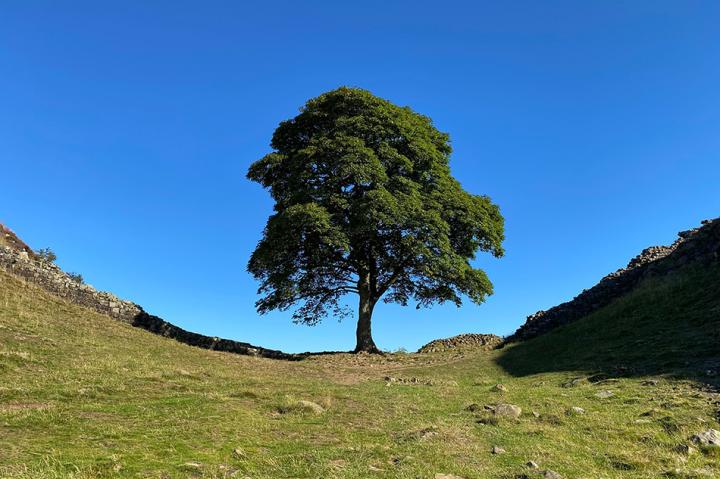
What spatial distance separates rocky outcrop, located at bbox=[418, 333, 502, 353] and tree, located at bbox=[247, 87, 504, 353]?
3304mm

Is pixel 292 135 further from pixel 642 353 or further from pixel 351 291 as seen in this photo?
pixel 642 353

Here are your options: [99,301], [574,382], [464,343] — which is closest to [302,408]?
[574,382]

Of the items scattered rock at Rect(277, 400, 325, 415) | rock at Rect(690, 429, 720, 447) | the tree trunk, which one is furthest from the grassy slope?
the tree trunk

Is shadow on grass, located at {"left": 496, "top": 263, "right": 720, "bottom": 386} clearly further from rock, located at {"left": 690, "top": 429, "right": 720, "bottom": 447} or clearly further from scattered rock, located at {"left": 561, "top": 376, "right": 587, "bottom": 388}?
rock, located at {"left": 690, "top": 429, "right": 720, "bottom": 447}

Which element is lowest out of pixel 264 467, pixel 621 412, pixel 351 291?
pixel 264 467

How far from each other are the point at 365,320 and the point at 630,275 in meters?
18.3

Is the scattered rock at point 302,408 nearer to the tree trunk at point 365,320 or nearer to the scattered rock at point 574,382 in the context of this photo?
the scattered rock at point 574,382

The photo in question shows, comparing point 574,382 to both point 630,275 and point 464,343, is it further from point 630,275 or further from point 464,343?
point 630,275

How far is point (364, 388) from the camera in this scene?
18.0 metres

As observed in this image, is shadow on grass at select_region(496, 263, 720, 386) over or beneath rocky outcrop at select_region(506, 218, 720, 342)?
beneath

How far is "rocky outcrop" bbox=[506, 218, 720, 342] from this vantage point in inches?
1228

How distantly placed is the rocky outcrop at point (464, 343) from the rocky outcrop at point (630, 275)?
1.59 metres

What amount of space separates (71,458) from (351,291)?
26.4 m

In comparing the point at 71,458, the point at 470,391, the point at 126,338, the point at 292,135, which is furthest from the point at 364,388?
the point at 292,135
